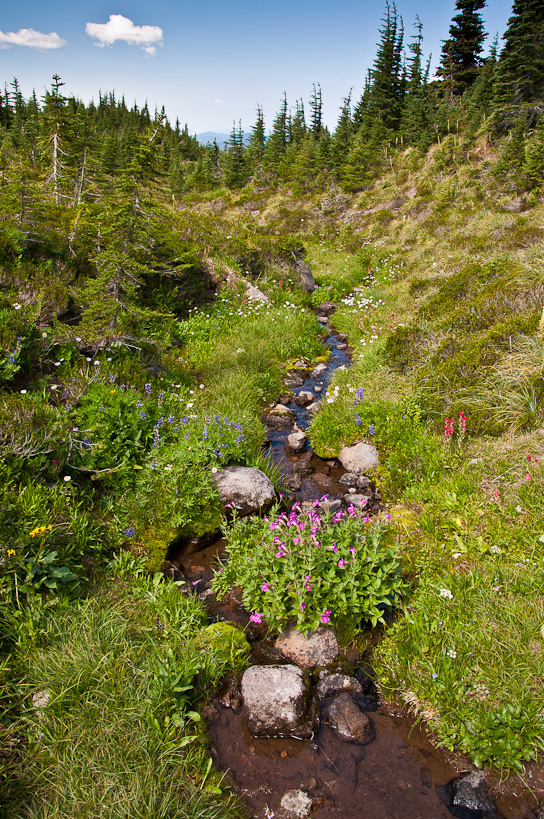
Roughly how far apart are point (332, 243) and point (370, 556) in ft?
80.3

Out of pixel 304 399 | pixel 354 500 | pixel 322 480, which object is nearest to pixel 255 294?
pixel 304 399

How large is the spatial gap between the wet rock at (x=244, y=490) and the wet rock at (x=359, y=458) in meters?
1.54

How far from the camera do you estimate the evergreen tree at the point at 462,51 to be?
31.9m

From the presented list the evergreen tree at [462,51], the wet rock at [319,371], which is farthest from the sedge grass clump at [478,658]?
the evergreen tree at [462,51]

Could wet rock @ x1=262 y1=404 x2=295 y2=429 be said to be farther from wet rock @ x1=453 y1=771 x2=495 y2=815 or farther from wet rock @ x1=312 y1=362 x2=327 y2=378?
wet rock @ x1=453 y1=771 x2=495 y2=815

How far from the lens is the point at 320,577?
4258 mm

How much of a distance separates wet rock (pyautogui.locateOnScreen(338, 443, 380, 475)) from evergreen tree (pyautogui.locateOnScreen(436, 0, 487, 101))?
3604cm

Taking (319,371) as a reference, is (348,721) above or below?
below

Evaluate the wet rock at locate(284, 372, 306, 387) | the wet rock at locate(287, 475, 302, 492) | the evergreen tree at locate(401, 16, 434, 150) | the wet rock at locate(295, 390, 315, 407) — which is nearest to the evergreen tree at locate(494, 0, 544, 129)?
the evergreen tree at locate(401, 16, 434, 150)

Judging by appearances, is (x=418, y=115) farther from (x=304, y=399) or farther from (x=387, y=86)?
(x=304, y=399)

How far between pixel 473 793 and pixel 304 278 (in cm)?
1572

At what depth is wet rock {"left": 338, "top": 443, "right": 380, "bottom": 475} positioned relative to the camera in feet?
23.2

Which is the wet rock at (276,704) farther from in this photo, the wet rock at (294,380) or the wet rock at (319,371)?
the wet rock at (319,371)

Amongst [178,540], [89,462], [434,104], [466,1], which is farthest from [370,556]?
[466,1]
